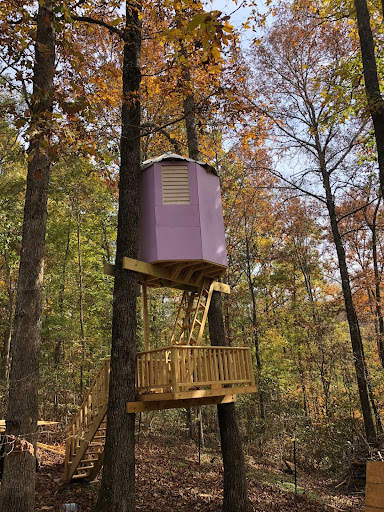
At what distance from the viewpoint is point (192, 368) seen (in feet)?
23.2

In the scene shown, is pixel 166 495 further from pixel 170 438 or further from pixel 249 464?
pixel 170 438

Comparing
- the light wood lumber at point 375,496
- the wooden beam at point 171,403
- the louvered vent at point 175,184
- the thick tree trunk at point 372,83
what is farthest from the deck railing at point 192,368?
the thick tree trunk at point 372,83

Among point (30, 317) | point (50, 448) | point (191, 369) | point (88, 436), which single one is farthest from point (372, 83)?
point (50, 448)

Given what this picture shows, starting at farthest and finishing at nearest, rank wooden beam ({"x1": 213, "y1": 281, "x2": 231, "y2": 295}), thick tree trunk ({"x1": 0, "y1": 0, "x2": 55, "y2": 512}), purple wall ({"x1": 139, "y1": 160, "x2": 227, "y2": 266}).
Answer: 1. wooden beam ({"x1": 213, "y1": 281, "x2": 231, "y2": 295})
2. purple wall ({"x1": 139, "y1": 160, "x2": 227, "y2": 266})
3. thick tree trunk ({"x1": 0, "y1": 0, "x2": 55, "y2": 512})

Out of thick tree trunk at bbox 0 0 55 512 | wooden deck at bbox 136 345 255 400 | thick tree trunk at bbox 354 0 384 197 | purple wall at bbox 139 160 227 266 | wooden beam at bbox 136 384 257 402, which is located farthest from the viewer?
purple wall at bbox 139 160 227 266

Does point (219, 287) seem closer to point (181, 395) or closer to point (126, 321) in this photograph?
point (126, 321)

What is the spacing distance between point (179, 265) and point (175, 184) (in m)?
1.77

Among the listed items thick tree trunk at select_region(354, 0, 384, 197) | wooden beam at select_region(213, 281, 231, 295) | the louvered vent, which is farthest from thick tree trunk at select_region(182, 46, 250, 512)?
thick tree trunk at select_region(354, 0, 384, 197)

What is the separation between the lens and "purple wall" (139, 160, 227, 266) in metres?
7.84

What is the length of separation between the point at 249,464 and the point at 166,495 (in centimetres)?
413

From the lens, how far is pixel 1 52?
5.72 meters

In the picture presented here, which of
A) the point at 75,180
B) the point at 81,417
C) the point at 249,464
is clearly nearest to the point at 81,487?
the point at 81,417

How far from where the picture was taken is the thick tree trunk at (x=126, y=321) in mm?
6016

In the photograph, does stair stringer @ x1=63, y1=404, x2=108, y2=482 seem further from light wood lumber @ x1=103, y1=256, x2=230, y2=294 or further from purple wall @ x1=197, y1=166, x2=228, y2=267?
purple wall @ x1=197, y1=166, x2=228, y2=267
